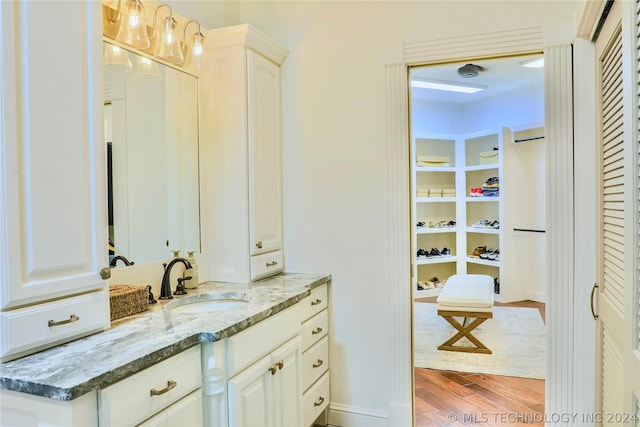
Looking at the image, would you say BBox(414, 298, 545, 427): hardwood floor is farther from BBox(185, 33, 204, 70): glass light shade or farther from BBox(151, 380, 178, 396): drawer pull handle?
BBox(185, 33, 204, 70): glass light shade

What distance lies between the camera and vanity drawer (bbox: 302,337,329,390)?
2.17 m

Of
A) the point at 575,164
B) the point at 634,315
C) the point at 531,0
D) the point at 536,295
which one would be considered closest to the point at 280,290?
the point at 634,315

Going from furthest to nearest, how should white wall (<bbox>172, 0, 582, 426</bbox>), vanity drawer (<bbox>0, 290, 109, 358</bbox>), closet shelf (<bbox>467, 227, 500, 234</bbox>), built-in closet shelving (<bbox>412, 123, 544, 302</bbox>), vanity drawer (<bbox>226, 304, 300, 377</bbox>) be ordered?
closet shelf (<bbox>467, 227, 500, 234</bbox>), built-in closet shelving (<bbox>412, 123, 544, 302</bbox>), white wall (<bbox>172, 0, 582, 426</bbox>), vanity drawer (<bbox>226, 304, 300, 377</bbox>), vanity drawer (<bbox>0, 290, 109, 358</bbox>)

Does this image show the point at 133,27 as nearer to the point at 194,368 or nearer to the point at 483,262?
the point at 194,368

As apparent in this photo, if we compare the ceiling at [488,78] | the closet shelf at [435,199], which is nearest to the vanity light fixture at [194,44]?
the ceiling at [488,78]

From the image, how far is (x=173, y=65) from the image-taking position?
2.11 metres

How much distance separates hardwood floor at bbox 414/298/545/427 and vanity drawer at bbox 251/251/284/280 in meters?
1.29

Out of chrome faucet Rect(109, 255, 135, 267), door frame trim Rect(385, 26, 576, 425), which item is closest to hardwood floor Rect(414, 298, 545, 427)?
door frame trim Rect(385, 26, 576, 425)

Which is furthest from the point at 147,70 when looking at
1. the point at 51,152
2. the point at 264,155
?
the point at 51,152

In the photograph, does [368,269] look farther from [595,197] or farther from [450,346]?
[450,346]

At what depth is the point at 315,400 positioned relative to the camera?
226 cm

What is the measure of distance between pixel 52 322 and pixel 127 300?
365 millimetres

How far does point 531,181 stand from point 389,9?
381 centimetres

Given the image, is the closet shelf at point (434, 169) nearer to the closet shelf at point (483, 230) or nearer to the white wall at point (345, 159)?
the closet shelf at point (483, 230)
